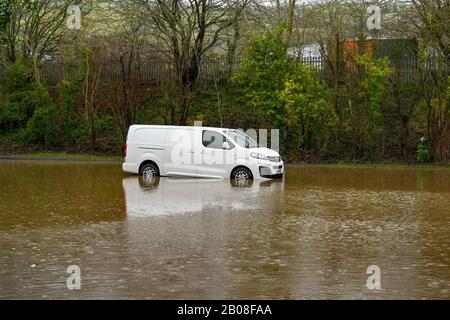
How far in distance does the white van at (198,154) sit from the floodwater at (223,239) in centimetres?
75

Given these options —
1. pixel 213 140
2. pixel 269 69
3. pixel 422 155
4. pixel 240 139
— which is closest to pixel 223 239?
pixel 213 140

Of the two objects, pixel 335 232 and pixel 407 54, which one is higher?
pixel 407 54

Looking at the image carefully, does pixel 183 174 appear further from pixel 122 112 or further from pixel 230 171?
pixel 122 112

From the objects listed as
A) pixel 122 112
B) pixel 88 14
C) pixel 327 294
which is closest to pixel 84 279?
pixel 327 294

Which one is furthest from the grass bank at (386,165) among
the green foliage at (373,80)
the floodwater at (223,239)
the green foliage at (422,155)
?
the floodwater at (223,239)

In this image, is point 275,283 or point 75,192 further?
point 75,192

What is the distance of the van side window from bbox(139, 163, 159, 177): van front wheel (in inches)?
77.1

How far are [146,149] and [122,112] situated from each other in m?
11.5

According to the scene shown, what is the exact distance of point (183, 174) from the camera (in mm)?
23453

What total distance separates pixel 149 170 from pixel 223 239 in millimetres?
11645

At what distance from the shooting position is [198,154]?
75.7 ft

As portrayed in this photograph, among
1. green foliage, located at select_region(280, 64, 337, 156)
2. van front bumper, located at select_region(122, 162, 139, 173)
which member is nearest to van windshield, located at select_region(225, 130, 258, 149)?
van front bumper, located at select_region(122, 162, 139, 173)

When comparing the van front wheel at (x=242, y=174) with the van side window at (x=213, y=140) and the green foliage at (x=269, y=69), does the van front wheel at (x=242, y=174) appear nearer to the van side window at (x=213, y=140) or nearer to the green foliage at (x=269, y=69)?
the van side window at (x=213, y=140)

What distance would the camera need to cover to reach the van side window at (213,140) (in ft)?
75.2
